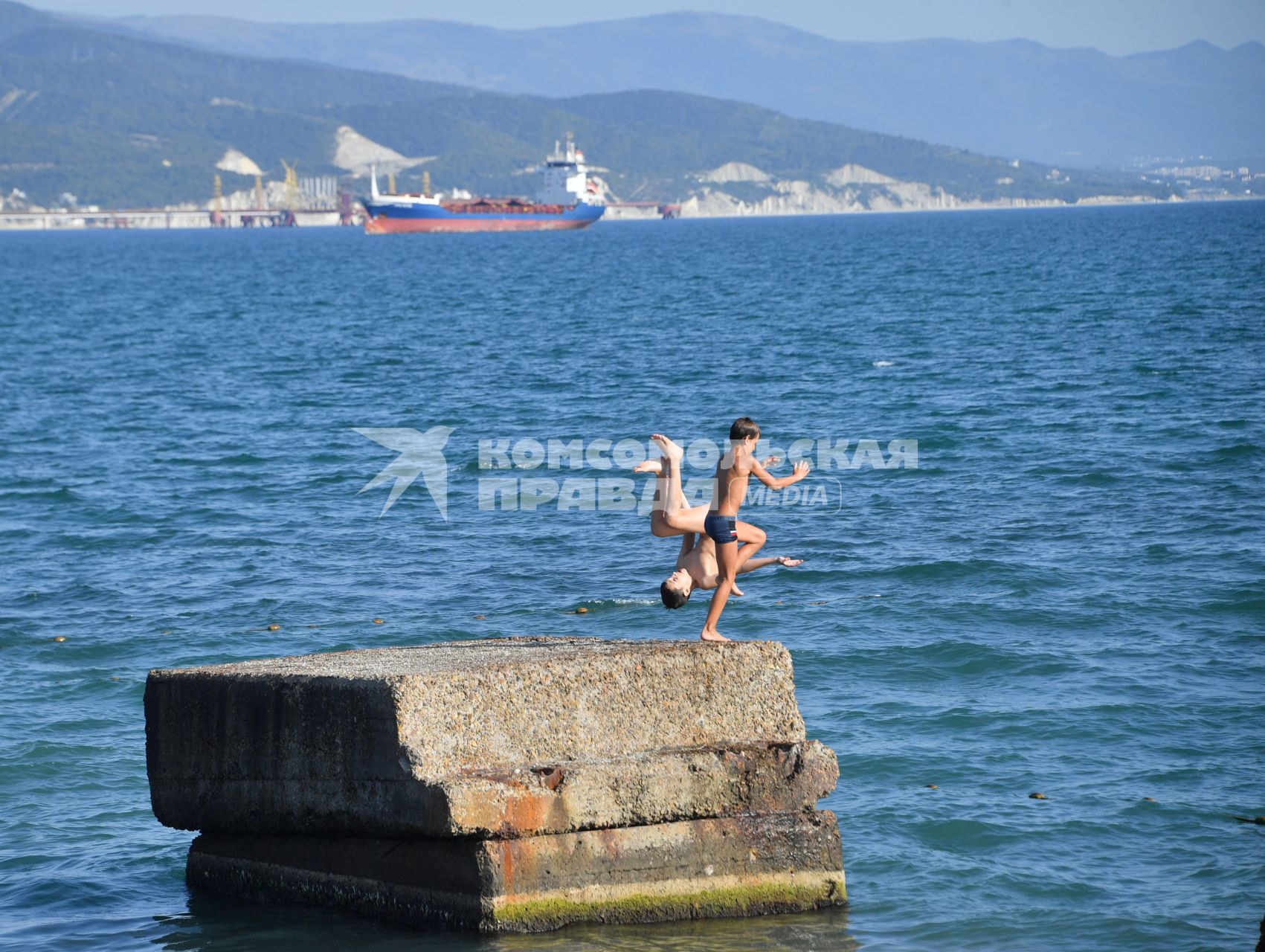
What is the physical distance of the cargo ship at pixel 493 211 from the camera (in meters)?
163

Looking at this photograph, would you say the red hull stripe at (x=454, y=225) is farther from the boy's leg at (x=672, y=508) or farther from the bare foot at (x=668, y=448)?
the bare foot at (x=668, y=448)

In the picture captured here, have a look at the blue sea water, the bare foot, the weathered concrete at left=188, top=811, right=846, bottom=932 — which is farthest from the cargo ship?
the weathered concrete at left=188, top=811, right=846, bottom=932

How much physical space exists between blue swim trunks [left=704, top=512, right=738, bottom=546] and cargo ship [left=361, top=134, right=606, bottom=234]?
15754 cm

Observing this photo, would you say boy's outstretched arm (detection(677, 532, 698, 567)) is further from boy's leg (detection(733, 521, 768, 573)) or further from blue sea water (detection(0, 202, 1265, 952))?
blue sea water (detection(0, 202, 1265, 952))

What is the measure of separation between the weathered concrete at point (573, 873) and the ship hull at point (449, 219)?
521 feet

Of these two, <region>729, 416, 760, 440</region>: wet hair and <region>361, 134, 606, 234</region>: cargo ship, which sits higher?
<region>361, 134, 606, 234</region>: cargo ship

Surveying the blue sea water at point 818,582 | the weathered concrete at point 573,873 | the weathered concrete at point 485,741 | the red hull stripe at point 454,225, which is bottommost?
the blue sea water at point 818,582

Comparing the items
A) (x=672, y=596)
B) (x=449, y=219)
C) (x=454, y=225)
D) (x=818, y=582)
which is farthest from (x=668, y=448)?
(x=454, y=225)

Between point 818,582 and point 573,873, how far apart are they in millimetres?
8388

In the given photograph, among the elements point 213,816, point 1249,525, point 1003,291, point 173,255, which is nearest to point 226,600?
point 213,816

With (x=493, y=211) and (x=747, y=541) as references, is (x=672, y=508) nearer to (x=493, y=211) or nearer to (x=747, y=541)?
(x=747, y=541)

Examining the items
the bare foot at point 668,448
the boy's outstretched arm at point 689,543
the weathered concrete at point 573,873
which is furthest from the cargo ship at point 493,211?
the weathered concrete at point 573,873

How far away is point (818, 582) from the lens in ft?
49.3

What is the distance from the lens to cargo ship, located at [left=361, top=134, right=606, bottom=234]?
16300 centimetres
